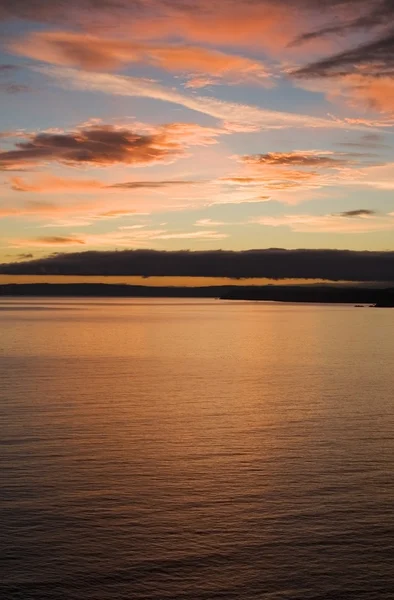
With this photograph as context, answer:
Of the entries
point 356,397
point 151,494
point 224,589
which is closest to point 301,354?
point 356,397

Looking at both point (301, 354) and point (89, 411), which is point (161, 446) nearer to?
point (89, 411)

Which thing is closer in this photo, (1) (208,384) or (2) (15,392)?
(2) (15,392)

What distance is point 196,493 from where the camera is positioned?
1045 inches

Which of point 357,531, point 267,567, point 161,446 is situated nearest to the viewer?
point 267,567

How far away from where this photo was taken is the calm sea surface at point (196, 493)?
19.1 metres

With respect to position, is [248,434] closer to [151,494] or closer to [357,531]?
[151,494]

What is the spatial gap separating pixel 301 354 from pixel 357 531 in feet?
244

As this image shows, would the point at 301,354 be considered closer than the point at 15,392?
No

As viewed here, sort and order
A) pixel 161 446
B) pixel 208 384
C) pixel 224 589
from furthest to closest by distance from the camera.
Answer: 1. pixel 208 384
2. pixel 161 446
3. pixel 224 589

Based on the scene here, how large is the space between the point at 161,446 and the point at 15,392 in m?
22.5

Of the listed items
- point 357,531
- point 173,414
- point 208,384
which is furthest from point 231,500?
point 208,384

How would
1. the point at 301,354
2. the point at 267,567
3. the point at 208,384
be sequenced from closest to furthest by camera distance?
the point at 267,567
the point at 208,384
the point at 301,354

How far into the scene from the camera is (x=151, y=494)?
86.6ft

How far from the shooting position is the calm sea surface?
19.1 m
